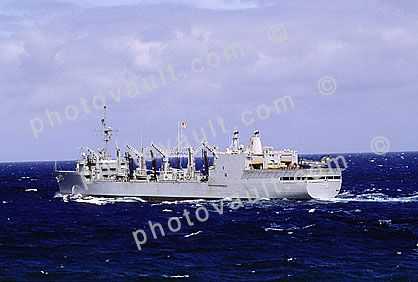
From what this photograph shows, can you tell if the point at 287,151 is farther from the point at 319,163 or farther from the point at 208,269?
the point at 208,269

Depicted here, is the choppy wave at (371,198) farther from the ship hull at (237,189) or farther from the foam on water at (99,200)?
the foam on water at (99,200)

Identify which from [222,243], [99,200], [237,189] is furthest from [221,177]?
[222,243]

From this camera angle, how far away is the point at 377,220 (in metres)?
77.1

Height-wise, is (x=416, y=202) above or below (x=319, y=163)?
below

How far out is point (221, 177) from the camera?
10112 cm

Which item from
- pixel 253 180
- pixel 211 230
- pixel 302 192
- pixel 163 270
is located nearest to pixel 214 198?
pixel 253 180

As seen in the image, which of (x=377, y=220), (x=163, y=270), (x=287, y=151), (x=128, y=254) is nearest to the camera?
(x=163, y=270)

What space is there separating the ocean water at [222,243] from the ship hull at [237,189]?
2.28 meters

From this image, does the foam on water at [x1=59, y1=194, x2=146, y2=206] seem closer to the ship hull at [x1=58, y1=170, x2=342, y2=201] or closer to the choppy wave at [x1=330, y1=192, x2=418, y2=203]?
the ship hull at [x1=58, y1=170, x2=342, y2=201]

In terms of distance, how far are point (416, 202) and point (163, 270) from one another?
59.0 metres

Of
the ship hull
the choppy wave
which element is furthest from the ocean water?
the ship hull

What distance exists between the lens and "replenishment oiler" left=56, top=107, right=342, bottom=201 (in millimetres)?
98000

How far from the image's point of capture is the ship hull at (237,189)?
97875mm

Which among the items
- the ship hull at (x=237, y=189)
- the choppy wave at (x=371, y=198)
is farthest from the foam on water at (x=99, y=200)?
the choppy wave at (x=371, y=198)
